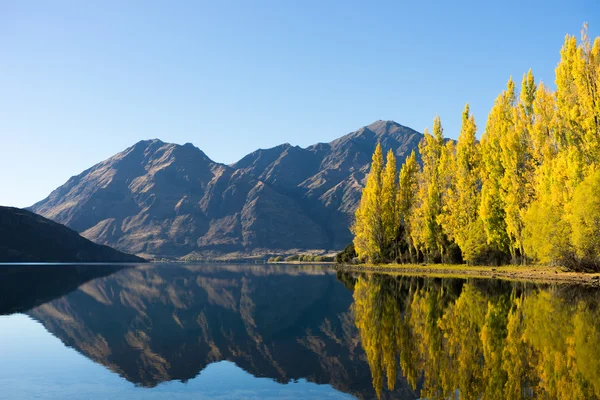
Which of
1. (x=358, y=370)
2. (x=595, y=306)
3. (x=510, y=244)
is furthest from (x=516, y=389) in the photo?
(x=510, y=244)

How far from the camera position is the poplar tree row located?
158 feet

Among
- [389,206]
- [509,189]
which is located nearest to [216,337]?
[509,189]

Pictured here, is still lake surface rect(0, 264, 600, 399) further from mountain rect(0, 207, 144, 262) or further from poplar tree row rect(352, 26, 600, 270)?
mountain rect(0, 207, 144, 262)

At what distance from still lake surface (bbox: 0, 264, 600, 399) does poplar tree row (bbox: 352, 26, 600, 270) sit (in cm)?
1625

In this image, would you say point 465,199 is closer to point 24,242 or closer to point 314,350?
point 314,350

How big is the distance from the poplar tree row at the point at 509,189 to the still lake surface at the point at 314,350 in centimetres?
1625

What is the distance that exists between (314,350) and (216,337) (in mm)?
5265

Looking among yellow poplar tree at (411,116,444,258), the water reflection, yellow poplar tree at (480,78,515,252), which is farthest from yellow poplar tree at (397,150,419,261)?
the water reflection

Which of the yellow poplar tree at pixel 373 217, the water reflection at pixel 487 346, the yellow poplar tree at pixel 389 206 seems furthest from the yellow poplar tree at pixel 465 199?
the water reflection at pixel 487 346

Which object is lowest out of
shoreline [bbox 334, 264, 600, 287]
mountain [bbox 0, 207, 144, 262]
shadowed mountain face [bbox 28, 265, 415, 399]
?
→ shoreline [bbox 334, 264, 600, 287]

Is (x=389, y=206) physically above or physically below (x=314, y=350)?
above

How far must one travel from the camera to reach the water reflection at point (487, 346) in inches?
518

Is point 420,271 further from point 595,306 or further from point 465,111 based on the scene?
point 595,306

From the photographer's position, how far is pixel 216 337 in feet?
73.6
